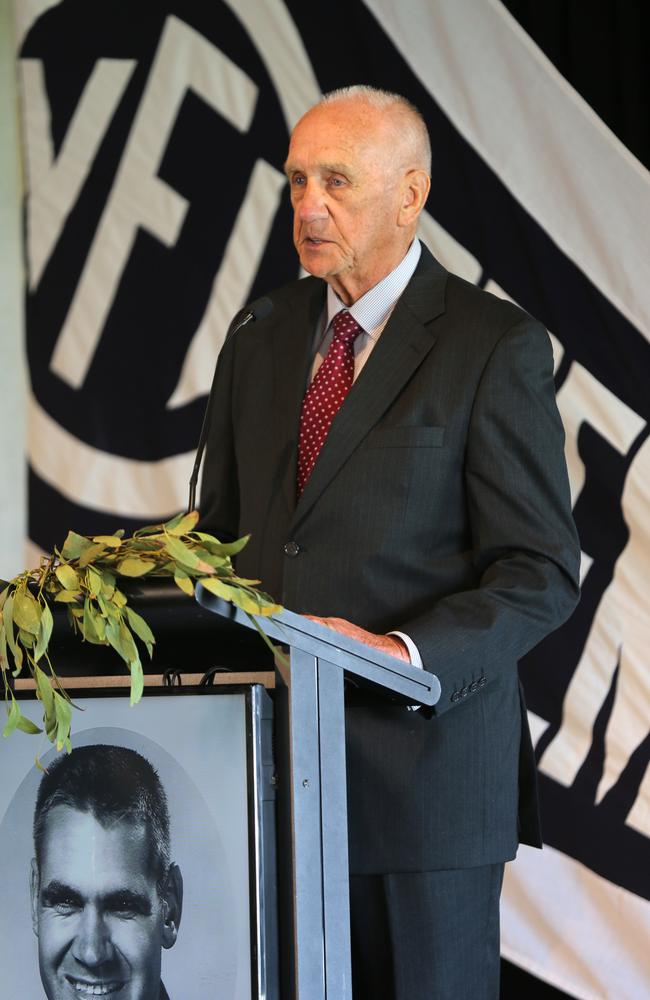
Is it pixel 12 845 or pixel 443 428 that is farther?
pixel 443 428

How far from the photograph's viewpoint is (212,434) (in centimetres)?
196

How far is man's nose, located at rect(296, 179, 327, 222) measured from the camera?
175cm

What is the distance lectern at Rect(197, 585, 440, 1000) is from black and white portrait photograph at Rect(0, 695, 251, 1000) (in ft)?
0.15

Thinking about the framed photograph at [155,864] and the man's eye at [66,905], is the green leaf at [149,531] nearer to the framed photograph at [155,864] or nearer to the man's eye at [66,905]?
the framed photograph at [155,864]

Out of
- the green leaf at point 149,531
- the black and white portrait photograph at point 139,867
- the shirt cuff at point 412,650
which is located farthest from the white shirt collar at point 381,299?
the black and white portrait photograph at point 139,867

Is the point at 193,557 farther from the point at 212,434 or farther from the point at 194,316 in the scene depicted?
the point at 194,316

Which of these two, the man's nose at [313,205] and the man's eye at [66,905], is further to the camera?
the man's nose at [313,205]

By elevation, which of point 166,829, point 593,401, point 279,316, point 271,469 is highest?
point 593,401

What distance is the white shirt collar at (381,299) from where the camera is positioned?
5.84 feet

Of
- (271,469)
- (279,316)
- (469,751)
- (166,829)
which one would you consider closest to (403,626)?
(469,751)

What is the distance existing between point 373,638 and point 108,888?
0.38 metres

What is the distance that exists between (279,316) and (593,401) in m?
1.30

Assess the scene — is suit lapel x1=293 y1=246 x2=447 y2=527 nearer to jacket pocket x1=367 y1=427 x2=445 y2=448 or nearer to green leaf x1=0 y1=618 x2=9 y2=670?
jacket pocket x1=367 y1=427 x2=445 y2=448

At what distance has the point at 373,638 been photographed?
1.34 metres
